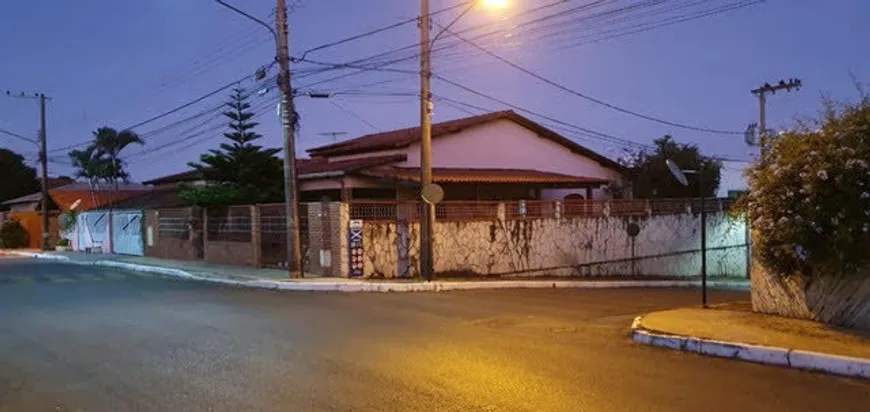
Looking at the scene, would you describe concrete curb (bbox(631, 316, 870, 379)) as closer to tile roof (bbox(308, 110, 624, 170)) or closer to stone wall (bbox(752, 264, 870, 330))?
stone wall (bbox(752, 264, 870, 330))

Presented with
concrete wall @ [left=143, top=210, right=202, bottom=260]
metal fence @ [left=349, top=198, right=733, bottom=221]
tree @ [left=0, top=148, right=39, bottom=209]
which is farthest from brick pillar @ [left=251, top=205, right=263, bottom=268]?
tree @ [left=0, top=148, right=39, bottom=209]

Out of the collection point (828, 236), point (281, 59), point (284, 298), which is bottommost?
point (284, 298)

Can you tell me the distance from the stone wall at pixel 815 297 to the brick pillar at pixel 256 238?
17.0 meters

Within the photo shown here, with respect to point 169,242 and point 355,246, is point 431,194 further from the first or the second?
point 169,242

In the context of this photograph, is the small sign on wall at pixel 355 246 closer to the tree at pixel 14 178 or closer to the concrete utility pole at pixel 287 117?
the concrete utility pole at pixel 287 117

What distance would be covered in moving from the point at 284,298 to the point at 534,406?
432 inches

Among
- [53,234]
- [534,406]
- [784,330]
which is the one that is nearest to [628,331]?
[784,330]

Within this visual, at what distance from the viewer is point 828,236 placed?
32.7 ft

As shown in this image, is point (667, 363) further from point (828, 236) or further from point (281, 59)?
point (281, 59)

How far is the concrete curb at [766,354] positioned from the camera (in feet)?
26.1

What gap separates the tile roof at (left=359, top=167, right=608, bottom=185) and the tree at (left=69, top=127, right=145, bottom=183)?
23608 millimetres

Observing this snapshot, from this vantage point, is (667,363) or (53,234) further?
(53,234)

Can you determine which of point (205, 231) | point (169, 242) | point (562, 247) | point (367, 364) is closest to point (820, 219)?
point (367, 364)

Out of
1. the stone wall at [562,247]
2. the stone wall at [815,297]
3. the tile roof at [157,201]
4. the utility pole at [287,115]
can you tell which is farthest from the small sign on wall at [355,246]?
the tile roof at [157,201]
